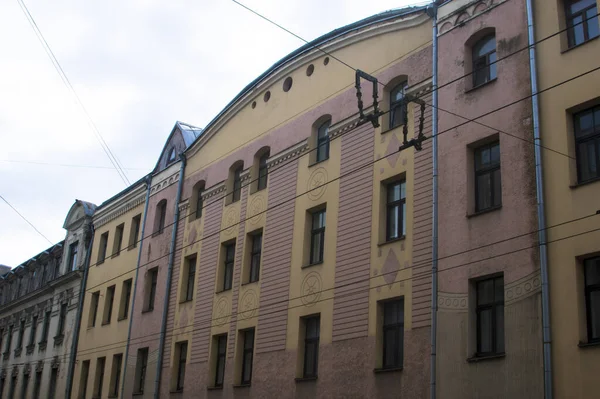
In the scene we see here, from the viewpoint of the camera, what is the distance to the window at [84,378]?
3638 cm

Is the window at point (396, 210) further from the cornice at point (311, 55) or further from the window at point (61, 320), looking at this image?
the window at point (61, 320)

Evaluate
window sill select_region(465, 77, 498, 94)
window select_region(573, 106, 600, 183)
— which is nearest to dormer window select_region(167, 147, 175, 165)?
window sill select_region(465, 77, 498, 94)

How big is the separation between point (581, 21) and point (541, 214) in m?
4.54

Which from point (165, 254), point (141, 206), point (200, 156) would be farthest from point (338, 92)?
point (141, 206)

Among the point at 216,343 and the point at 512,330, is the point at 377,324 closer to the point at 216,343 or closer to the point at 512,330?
the point at 512,330

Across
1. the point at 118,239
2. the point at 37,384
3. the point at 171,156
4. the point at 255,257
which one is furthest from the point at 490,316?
the point at 37,384

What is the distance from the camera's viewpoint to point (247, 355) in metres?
26.3

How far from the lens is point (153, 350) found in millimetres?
31094

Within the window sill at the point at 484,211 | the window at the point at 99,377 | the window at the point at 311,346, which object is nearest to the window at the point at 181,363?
the window at the point at 99,377

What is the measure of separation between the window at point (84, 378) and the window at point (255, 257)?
13.2m

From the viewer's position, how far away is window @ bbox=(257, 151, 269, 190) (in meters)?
28.2

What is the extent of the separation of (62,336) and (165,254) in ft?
34.5

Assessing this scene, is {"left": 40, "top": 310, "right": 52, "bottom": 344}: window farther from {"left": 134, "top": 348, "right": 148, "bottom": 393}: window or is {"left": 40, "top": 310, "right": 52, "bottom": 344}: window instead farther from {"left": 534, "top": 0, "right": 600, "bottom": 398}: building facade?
{"left": 534, "top": 0, "right": 600, "bottom": 398}: building facade

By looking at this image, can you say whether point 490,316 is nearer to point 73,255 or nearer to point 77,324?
point 77,324
